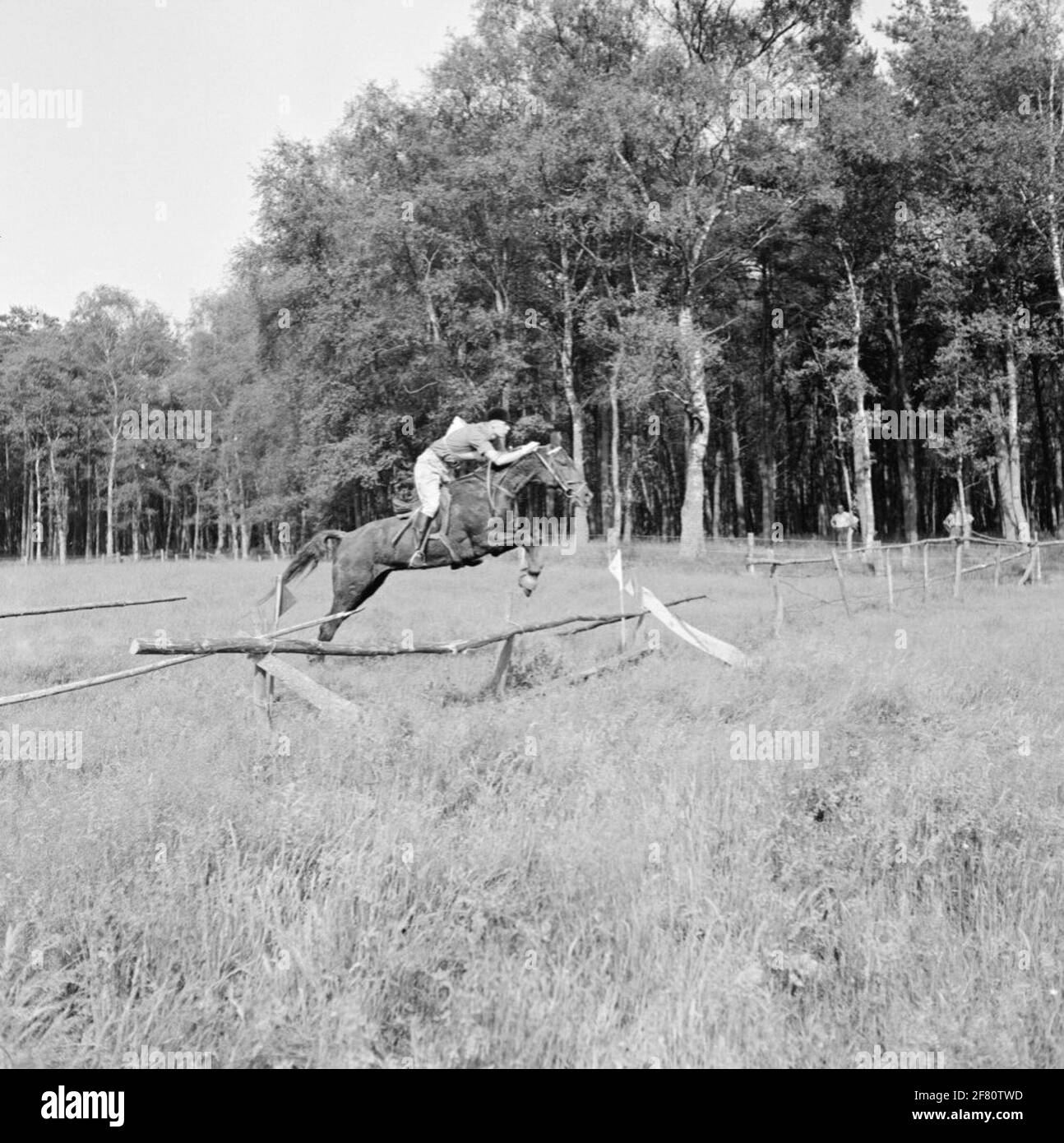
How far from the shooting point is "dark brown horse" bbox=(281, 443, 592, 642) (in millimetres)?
10406

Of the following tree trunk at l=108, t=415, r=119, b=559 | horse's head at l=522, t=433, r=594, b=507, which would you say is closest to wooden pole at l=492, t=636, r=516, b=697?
horse's head at l=522, t=433, r=594, b=507

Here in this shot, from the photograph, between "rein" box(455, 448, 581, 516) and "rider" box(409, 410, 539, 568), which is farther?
"rider" box(409, 410, 539, 568)

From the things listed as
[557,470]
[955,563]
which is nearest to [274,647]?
[557,470]

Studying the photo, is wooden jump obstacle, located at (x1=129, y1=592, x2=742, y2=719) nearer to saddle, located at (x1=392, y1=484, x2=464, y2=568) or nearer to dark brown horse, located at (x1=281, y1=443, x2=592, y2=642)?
dark brown horse, located at (x1=281, y1=443, x2=592, y2=642)

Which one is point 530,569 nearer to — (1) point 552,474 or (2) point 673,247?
(1) point 552,474

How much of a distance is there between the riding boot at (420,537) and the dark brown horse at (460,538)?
0.06 meters

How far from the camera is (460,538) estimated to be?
36.2ft

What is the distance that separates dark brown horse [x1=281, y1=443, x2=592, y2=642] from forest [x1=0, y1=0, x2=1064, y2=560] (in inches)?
559

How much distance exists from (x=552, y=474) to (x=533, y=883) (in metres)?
6.14

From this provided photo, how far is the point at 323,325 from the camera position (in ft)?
110

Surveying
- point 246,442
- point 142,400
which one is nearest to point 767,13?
point 246,442

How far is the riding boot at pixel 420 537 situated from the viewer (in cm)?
1107

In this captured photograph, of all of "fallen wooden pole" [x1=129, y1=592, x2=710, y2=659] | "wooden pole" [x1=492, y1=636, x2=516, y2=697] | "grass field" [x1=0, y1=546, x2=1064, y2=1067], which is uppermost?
"fallen wooden pole" [x1=129, y1=592, x2=710, y2=659]

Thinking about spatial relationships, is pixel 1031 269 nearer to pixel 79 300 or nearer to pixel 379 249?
pixel 379 249
